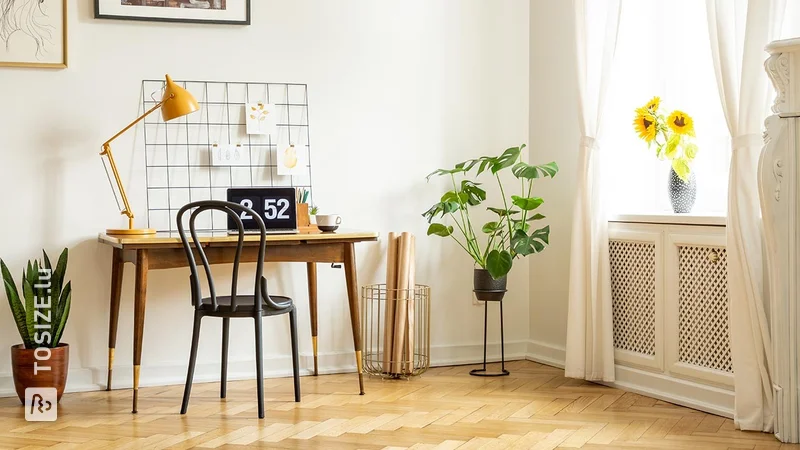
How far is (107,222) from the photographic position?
3994 mm

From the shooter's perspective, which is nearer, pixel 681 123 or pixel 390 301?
pixel 681 123

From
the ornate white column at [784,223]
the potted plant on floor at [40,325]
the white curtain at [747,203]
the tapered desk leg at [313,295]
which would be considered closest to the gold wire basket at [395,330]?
the tapered desk leg at [313,295]

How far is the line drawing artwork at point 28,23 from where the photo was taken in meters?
3.86

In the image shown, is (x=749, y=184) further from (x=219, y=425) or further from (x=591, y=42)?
(x=219, y=425)

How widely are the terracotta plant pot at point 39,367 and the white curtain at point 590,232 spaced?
2.17m

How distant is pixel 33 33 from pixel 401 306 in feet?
6.61

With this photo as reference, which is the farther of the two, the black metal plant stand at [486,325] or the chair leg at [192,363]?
the black metal plant stand at [486,325]

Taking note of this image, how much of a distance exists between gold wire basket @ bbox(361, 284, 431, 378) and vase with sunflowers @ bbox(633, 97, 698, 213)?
128 cm

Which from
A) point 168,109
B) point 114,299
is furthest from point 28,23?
point 114,299

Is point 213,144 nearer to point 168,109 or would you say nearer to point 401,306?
point 168,109

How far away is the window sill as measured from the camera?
137 inches

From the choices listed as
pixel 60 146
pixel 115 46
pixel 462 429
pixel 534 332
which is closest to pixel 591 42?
pixel 534 332

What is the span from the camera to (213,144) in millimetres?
4152

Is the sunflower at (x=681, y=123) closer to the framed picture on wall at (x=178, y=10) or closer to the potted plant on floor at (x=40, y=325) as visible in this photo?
the framed picture on wall at (x=178, y=10)
